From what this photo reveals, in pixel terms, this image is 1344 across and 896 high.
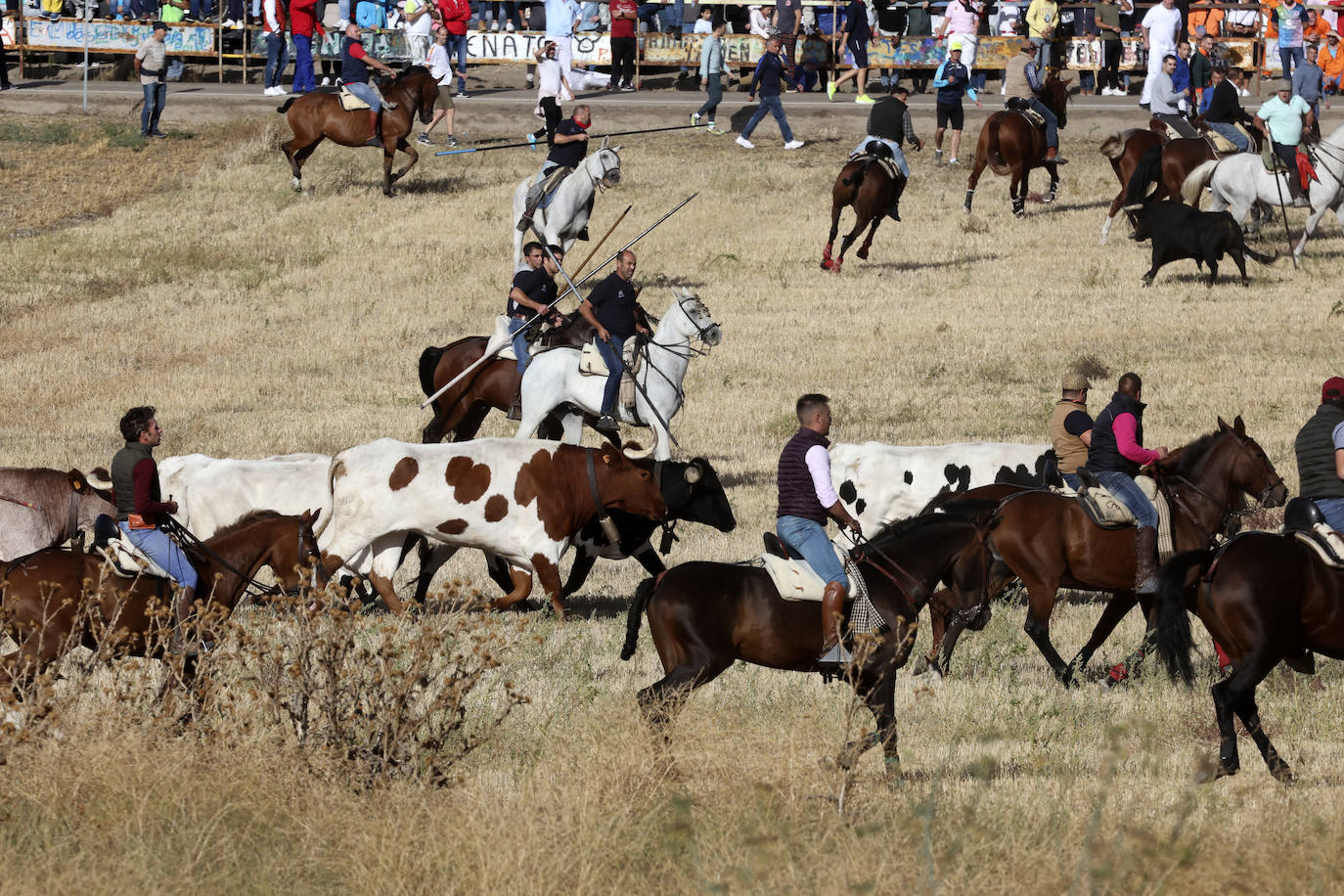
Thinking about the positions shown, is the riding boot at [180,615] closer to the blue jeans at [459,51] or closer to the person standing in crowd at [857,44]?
the blue jeans at [459,51]

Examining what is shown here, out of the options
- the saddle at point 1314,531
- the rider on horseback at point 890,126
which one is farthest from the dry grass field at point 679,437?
the rider on horseback at point 890,126

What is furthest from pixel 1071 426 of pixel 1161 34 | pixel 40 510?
pixel 1161 34

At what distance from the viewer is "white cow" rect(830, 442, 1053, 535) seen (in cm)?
1381

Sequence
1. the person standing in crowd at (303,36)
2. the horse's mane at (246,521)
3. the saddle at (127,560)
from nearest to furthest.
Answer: the saddle at (127,560) < the horse's mane at (246,521) < the person standing in crowd at (303,36)

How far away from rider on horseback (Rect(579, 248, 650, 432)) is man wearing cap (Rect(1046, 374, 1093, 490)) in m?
4.43

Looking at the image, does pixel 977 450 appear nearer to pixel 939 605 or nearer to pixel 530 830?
pixel 939 605

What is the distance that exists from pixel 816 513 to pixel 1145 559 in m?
3.27

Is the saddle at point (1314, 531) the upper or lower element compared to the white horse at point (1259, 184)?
lower

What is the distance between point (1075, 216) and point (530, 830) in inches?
999

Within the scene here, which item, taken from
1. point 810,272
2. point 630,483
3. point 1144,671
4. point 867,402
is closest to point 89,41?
point 810,272

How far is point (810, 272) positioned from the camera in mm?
28172

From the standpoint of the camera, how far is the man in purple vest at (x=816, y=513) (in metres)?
9.38

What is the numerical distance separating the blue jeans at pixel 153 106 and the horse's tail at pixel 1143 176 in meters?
19.1

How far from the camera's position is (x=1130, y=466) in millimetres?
12094
